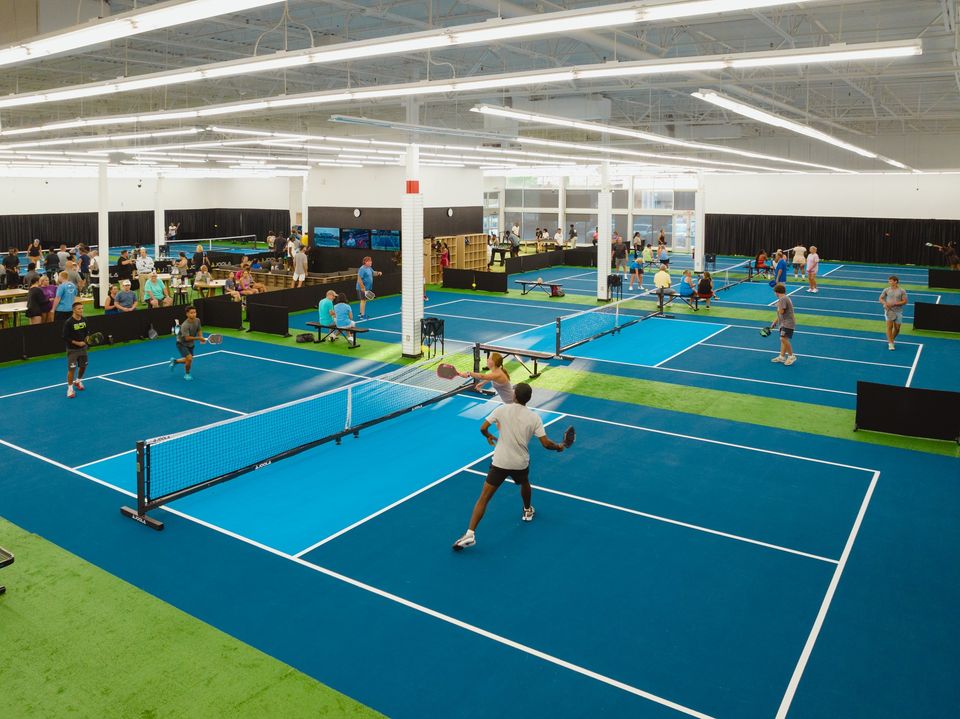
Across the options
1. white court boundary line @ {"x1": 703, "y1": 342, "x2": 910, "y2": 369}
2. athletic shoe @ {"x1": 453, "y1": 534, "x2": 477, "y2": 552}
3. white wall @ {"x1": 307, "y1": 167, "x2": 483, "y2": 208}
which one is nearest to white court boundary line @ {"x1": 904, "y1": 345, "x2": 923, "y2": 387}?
white court boundary line @ {"x1": 703, "y1": 342, "x2": 910, "y2": 369}

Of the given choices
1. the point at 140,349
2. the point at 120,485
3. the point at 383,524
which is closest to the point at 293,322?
the point at 140,349

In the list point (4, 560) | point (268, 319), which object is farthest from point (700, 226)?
point (4, 560)

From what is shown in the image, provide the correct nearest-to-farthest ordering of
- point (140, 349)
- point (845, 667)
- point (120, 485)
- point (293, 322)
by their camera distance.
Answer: point (845, 667) → point (120, 485) → point (140, 349) → point (293, 322)

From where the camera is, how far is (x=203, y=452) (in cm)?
1352

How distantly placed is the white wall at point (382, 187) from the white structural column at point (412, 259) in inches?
614

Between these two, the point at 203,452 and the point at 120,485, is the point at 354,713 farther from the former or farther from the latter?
the point at 203,452

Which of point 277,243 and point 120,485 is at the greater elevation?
point 277,243

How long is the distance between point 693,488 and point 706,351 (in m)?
11.3

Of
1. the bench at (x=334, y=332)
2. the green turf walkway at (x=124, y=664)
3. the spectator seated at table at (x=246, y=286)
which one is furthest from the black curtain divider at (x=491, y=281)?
the green turf walkway at (x=124, y=664)

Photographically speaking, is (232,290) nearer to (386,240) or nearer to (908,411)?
(386,240)

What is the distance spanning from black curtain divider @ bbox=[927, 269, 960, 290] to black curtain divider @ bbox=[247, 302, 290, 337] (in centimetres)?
3051

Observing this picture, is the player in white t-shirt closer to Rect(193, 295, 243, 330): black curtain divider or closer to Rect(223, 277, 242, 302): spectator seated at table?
Rect(193, 295, 243, 330): black curtain divider

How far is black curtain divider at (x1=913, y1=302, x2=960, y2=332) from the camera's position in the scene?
1009 inches

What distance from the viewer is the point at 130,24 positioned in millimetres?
7621
